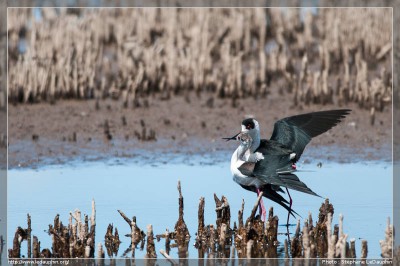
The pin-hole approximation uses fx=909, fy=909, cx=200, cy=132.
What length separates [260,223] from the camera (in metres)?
5.81

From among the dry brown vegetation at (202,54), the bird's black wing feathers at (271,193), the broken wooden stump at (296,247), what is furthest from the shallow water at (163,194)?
the dry brown vegetation at (202,54)

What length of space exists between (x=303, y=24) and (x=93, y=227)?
8709mm

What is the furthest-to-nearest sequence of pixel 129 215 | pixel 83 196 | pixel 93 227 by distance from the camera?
1. pixel 83 196
2. pixel 129 215
3. pixel 93 227

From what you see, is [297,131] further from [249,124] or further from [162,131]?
[162,131]

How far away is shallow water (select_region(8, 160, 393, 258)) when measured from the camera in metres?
6.40

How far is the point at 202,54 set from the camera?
457 inches

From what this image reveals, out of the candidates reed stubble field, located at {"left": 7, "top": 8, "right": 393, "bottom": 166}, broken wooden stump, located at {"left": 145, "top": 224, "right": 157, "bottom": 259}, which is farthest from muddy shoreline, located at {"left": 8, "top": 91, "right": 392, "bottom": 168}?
broken wooden stump, located at {"left": 145, "top": 224, "right": 157, "bottom": 259}

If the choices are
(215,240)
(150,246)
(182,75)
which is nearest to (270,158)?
(215,240)

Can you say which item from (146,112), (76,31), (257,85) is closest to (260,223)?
(146,112)

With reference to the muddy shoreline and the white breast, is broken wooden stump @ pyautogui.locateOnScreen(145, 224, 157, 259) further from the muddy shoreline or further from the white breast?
the muddy shoreline

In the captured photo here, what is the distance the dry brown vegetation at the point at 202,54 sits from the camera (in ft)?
35.0

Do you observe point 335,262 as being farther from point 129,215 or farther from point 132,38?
point 132,38

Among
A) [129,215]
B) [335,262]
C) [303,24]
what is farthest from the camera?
[303,24]

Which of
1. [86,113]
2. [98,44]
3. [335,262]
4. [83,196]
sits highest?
[98,44]
